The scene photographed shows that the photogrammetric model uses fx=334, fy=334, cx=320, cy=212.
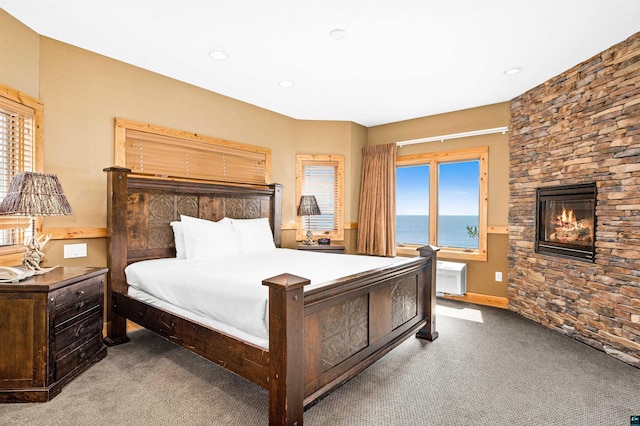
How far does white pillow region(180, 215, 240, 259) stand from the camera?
3287 mm

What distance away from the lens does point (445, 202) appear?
503 cm

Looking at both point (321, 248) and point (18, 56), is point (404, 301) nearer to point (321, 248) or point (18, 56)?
point (321, 248)

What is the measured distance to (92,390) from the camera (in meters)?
2.29

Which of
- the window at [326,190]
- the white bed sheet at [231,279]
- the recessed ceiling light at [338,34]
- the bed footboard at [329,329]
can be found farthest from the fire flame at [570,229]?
the recessed ceiling light at [338,34]

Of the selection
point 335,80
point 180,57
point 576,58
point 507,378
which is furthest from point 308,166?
point 507,378

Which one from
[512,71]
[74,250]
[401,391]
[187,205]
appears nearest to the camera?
[401,391]

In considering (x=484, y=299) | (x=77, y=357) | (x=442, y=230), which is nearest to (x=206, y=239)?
(x=77, y=357)

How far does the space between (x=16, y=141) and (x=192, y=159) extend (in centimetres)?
157

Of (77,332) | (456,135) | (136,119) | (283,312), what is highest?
(456,135)

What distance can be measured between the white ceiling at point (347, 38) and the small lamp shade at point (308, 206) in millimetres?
1487

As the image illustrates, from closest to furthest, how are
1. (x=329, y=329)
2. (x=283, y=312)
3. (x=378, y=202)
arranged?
(x=283, y=312), (x=329, y=329), (x=378, y=202)

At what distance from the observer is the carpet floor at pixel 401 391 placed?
6.57 ft

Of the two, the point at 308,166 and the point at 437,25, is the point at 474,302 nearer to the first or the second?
the point at 308,166

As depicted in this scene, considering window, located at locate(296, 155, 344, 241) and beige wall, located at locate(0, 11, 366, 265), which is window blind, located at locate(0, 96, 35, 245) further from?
window, located at locate(296, 155, 344, 241)
